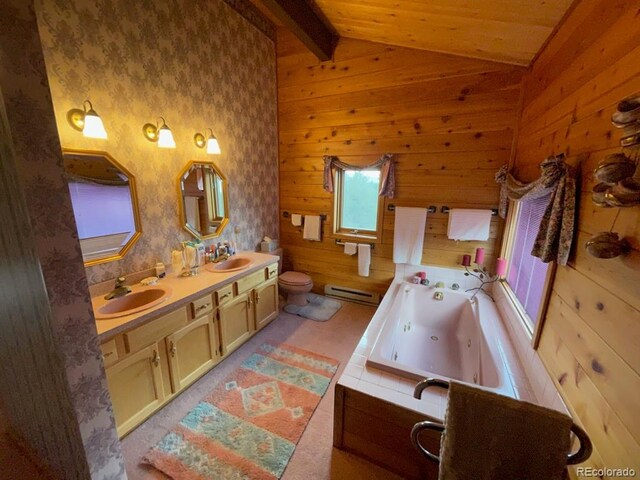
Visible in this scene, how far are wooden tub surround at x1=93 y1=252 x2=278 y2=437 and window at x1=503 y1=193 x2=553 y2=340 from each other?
7.38ft

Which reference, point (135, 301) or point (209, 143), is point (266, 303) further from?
point (209, 143)

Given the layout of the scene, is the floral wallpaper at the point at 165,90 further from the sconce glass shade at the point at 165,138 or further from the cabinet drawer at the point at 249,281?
the cabinet drawer at the point at 249,281

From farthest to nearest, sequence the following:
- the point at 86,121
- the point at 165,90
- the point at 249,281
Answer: the point at 249,281 → the point at 165,90 → the point at 86,121

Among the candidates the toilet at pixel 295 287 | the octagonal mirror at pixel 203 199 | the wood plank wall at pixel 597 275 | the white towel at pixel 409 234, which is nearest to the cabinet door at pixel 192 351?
the octagonal mirror at pixel 203 199

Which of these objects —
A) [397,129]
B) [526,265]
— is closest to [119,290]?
[397,129]

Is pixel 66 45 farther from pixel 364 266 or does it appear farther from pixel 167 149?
pixel 364 266

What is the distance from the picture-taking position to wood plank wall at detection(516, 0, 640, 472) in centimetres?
88

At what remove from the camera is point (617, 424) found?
0.88 m

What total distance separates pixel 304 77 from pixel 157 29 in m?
1.66

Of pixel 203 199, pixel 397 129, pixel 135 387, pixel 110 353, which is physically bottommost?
pixel 135 387

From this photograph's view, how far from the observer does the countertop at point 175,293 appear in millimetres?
1509

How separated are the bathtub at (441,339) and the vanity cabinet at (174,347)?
4.30 feet

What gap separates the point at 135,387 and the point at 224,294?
84 cm

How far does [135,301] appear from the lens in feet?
6.40
